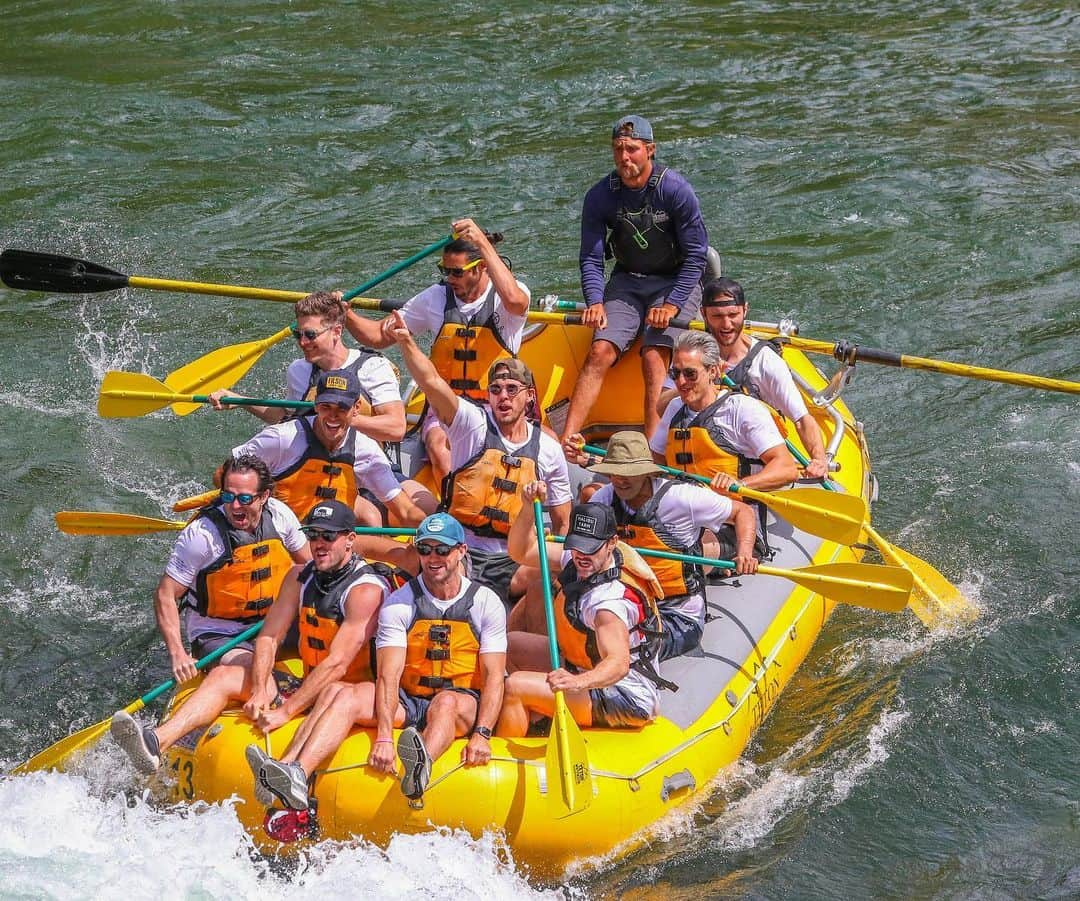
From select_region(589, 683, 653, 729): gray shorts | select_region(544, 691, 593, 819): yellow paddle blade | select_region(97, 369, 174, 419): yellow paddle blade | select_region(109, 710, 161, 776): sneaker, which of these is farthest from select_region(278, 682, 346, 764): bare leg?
select_region(97, 369, 174, 419): yellow paddle blade

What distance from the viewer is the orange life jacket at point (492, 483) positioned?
235 inches

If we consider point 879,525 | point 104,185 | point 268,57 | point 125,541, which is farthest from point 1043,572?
point 268,57

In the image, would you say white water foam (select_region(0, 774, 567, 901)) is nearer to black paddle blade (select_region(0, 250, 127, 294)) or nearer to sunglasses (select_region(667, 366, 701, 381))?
sunglasses (select_region(667, 366, 701, 381))

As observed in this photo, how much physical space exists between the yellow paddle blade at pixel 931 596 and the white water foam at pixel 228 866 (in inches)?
108

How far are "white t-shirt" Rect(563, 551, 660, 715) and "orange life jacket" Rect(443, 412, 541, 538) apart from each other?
0.42m

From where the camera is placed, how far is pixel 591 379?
7.38m

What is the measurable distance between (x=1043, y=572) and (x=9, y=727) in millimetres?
5102

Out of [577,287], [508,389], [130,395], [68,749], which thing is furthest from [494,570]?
[577,287]

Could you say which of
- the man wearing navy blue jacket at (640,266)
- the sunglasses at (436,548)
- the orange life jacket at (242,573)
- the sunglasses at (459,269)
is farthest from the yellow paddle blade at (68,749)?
the man wearing navy blue jacket at (640,266)

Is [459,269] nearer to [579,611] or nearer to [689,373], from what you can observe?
[689,373]

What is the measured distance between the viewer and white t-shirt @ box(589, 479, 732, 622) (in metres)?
5.99

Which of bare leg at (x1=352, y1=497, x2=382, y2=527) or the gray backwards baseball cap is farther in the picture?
the gray backwards baseball cap

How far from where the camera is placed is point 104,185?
12.5 metres

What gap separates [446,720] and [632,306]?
2797 mm
